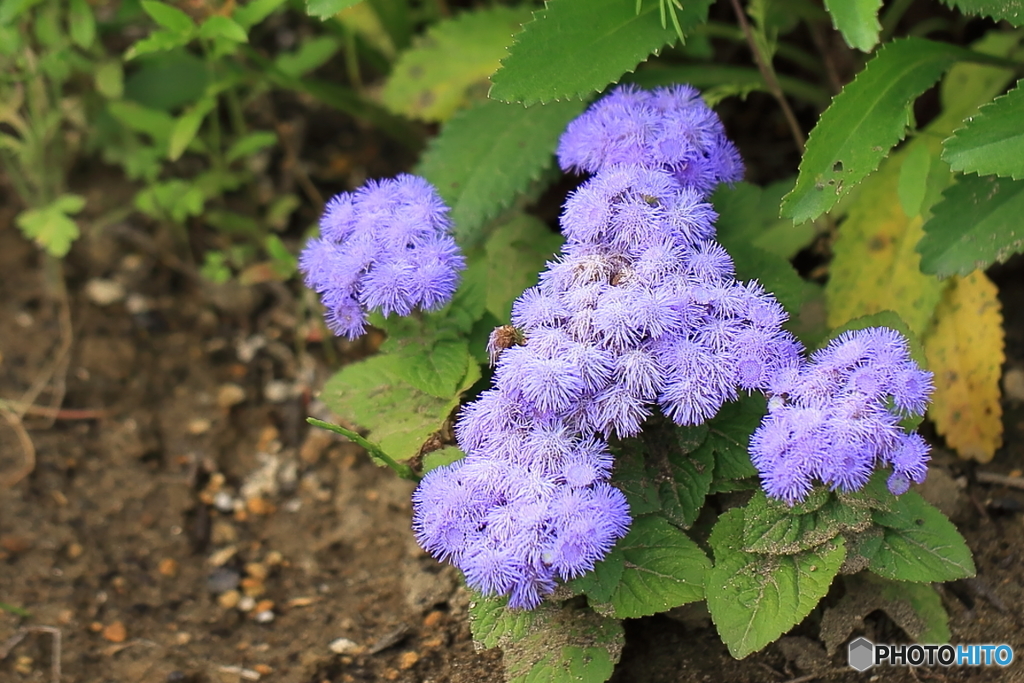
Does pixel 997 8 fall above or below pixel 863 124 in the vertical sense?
above

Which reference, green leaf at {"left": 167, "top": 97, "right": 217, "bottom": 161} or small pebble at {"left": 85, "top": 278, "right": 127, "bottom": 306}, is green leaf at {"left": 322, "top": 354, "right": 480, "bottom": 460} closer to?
green leaf at {"left": 167, "top": 97, "right": 217, "bottom": 161}

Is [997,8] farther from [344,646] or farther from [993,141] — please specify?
[344,646]

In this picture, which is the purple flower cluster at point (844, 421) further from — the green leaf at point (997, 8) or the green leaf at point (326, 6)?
the green leaf at point (326, 6)

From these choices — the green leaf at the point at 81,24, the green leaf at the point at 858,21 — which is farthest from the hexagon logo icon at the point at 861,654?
the green leaf at the point at 81,24

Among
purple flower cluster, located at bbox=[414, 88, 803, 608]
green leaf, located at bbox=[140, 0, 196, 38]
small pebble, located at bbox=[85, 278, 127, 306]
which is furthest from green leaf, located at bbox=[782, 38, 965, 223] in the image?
small pebble, located at bbox=[85, 278, 127, 306]

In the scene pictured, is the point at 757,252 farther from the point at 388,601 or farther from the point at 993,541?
the point at 388,601

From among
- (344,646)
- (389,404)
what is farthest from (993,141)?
(344,646)

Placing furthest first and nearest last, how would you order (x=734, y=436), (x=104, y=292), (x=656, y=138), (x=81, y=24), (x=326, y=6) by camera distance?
(x=104, y=292) < (x=81, y=24) < (x=326, y=6) < (x=656, y=138) < (x=734, y=436)
